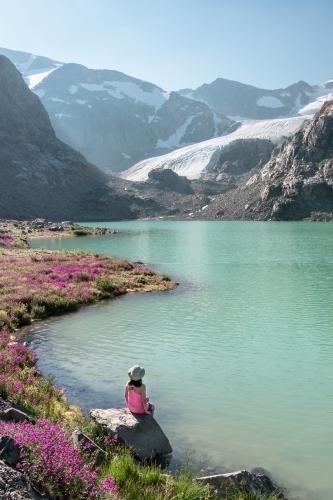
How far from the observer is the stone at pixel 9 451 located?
723 centimetres

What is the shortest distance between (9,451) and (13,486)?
2.69ft

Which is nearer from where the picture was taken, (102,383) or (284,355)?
(102,383)

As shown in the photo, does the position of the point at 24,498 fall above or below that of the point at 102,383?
above

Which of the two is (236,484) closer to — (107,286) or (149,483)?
(149,483)

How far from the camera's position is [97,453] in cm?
1003

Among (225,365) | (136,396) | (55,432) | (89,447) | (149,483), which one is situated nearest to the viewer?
(55,432)

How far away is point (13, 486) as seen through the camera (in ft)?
21.6

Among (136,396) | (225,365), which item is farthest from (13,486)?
(225,365)

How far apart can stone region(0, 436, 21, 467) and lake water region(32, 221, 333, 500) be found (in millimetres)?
6204

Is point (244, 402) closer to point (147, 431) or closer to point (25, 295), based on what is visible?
point (147, 431)

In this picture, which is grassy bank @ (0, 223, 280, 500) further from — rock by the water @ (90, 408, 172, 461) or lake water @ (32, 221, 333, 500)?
lake water @ (32, 221, 333, 500)

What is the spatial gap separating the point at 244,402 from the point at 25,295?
2006 centimetres

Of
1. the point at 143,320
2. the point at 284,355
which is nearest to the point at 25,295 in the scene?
the point at 143,320

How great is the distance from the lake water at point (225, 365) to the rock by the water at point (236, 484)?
1.21 metres
